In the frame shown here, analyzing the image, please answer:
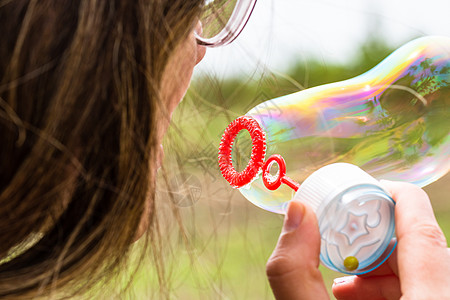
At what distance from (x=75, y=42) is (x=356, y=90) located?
1.87 feet

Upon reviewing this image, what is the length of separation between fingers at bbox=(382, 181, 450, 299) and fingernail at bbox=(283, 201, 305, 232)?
0.12m

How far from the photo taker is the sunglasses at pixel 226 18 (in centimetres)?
73

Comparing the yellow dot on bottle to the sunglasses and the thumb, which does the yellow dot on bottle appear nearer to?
the thumb

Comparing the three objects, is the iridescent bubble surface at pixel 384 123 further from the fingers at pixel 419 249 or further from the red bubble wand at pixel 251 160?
the fingers at pixel 419 249

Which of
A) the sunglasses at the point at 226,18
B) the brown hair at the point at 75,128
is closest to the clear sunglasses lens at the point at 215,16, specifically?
the sunglasses at the point at 226,18

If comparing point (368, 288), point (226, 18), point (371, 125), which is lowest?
point (368, 288)

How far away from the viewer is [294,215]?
0.58 meters

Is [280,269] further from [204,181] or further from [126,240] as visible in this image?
[204,181]

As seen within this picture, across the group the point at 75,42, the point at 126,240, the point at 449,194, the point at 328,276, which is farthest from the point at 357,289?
the point at 449,194

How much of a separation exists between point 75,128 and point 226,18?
0.96ft

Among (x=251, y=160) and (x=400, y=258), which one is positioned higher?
(x=251, y=160)

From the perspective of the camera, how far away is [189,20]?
0.63 m

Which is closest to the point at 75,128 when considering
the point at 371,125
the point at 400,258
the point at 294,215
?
the point at 294,215

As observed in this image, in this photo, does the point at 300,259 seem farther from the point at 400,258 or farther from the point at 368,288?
the point at 368,288
